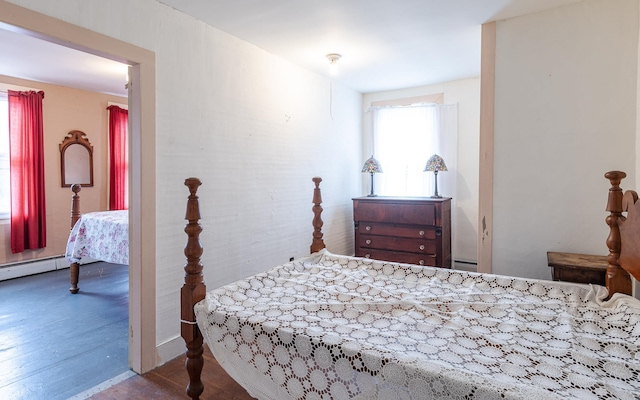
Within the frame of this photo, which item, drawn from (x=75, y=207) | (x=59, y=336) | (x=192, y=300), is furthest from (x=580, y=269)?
(x=75, y=207)

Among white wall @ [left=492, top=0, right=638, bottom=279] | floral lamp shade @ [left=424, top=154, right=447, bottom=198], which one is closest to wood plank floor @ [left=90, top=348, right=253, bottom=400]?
white wall @ [left=492, top=0, right=638, bottom=279]

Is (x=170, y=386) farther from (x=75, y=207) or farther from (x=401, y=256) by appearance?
(x=75, y=207)

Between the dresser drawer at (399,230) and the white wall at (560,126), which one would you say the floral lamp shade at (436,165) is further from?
the white wall at (560,126)

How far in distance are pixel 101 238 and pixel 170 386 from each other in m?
2.10

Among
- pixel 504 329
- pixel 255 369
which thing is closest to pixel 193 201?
pixel 255 369

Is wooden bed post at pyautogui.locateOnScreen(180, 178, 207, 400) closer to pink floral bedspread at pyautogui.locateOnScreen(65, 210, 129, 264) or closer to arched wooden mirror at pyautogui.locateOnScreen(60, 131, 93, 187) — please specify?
pink floral bedspread at pyautogui.locateOnScreen(65, 210, 129, 264)

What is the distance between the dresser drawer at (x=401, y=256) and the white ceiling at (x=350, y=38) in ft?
6.50

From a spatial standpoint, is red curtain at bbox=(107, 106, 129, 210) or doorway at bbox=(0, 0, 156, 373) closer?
doorway at bbox=(0, 0, 156, 373)

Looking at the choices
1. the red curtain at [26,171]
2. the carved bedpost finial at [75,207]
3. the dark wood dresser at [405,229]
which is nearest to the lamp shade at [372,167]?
the dark wood dresser at [405,229]

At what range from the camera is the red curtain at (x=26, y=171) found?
4387mm

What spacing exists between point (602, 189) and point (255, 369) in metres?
2.47

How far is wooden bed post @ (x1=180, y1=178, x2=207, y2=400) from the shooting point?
5.49 ft

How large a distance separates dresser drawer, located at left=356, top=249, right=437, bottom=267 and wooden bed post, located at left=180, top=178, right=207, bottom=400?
2565mm

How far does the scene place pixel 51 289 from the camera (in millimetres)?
3889
